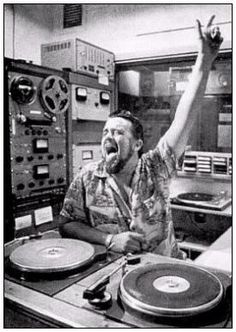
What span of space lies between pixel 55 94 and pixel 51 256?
1.55 meters

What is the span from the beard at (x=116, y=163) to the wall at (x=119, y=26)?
5.08 ft

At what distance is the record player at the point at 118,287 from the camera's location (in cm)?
74

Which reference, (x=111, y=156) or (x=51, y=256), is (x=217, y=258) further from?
(x=51, y=256)

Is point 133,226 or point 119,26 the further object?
point 119,26

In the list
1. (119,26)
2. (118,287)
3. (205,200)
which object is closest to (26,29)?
(119,26)

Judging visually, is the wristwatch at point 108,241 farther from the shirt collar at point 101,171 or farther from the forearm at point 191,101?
the forearm at point 191,101

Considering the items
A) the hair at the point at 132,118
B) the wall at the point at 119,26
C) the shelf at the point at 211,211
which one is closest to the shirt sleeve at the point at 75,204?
the hair at the point at 132,118

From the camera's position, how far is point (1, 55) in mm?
1133

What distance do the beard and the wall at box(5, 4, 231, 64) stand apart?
1.55 m

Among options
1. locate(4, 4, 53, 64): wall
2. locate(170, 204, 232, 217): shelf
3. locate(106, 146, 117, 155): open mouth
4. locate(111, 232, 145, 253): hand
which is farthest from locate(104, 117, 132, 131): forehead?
locate(4, 4, 53, 64): wall

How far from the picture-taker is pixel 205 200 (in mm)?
2914

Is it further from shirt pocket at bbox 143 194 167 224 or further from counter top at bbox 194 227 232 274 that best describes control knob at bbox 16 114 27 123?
counter top at bbox 194 227 232 274

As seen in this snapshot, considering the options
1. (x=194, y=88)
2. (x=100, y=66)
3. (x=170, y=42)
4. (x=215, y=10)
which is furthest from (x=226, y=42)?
(x=194, y=88)

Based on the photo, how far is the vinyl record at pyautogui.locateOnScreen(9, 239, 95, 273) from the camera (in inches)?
37.6
